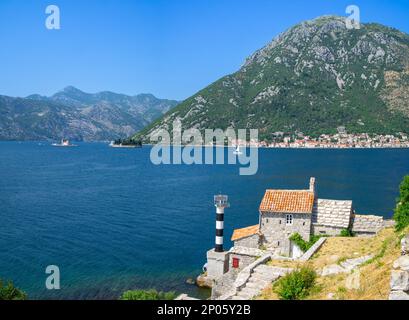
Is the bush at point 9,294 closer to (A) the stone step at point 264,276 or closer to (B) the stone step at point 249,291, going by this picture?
(B) the stone step at point 249,291

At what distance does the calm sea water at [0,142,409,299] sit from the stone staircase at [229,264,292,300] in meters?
10.7

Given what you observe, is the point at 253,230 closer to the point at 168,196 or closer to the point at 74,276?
the point at 74,276

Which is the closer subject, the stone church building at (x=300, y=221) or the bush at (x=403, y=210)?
the bush at (x=403, y=210)

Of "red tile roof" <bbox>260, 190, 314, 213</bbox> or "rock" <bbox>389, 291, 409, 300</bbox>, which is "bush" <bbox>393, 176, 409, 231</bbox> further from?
"rock" <bbox>389, 291, 409, 300</bbox>

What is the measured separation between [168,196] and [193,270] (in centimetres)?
4033

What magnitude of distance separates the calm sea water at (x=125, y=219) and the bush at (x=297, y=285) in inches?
609

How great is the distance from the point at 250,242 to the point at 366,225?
28.3 ft

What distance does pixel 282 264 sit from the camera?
80.8 ft

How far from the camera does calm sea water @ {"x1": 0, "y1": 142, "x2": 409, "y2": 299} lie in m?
37.0

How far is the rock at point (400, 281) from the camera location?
11037 mm

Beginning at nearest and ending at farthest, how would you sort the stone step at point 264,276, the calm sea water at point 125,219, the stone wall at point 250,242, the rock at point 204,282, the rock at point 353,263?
the rock at point 353,263
the stone step at point 264,276
the stone wall at point 250,242
the rock at point 204,282
the calm sea water at point 125,219

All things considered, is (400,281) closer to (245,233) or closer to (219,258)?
(219,258)

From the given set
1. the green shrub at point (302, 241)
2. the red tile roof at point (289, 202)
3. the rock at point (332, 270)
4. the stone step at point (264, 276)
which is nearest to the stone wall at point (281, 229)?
the green shrub at point (302, 241)

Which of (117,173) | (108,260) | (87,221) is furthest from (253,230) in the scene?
(117,173)
